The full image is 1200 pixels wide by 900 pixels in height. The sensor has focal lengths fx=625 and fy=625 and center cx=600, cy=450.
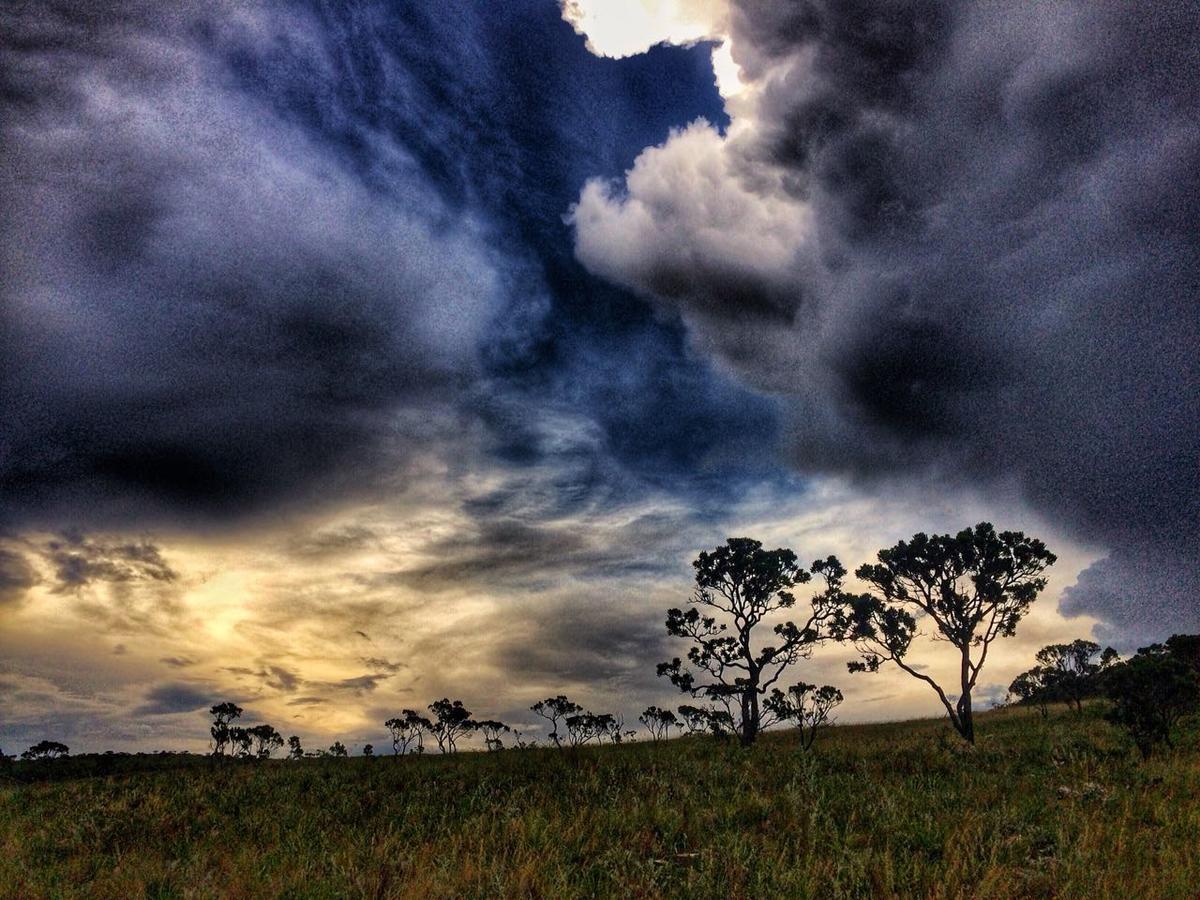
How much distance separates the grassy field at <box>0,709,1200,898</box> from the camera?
17.5 ft

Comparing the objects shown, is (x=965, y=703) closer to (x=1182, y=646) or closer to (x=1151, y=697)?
(x=1151, y=697)

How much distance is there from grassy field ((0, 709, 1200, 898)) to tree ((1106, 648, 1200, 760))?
4310mm

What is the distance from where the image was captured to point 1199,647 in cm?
4534

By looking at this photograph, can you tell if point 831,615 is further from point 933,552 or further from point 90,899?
point 90,899

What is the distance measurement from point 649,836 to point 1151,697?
52.7 ft

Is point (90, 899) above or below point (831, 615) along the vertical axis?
below

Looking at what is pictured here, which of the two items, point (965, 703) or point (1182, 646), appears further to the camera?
point (1182, 646)

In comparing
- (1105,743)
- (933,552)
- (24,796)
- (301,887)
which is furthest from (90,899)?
(933,552)

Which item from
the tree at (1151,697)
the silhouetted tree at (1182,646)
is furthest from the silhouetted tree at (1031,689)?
the tree at (1151,697)

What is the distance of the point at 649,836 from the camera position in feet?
22.3

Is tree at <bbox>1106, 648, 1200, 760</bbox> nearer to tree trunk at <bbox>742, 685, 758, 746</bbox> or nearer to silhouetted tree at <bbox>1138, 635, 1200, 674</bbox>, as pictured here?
tree trunk at <bbox>742, 685, 758, 746</bbox>

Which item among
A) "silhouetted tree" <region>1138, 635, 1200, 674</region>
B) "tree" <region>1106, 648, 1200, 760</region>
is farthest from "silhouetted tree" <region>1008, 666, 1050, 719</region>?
"tree" <region>1106, 648, 1200, 760</region>

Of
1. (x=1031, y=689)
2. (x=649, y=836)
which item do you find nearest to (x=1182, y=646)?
(x=1031, y=689)

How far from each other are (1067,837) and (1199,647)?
56093 millimetres
